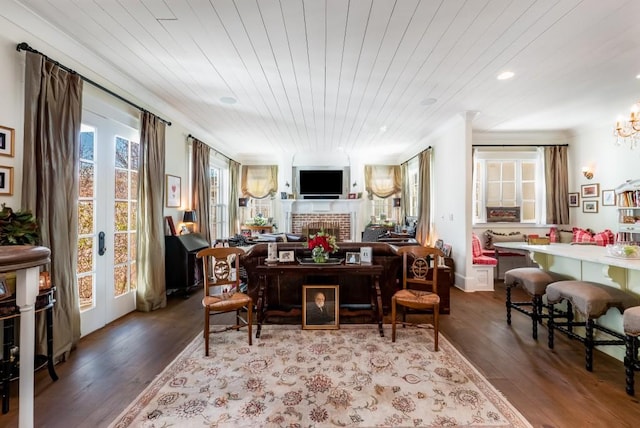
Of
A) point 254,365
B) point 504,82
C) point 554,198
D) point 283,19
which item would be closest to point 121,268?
point 254,365

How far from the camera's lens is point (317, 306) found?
11.1ft

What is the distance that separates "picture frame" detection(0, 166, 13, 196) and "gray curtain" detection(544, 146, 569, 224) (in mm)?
7842

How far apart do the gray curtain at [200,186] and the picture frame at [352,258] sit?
3184 millimetres

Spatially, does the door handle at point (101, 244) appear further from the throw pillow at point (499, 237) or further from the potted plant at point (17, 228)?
the throw pillow at point (499, 237)

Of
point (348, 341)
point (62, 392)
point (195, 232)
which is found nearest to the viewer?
point (62, 392)

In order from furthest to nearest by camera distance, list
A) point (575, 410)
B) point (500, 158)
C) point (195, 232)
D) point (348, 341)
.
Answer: point (500, 158), point (195, 232), point (348, 341), point (575, 410)

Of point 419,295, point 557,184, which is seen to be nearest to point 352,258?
point 419,295

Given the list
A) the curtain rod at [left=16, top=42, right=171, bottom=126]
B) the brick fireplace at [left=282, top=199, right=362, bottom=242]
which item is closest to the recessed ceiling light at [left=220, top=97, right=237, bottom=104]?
the curtain rod at [left=16, top=42, right=171, bottom=126]

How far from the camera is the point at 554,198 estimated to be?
6.00 metres

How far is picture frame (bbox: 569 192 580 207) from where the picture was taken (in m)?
5.89

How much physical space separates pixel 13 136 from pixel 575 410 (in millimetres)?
4505

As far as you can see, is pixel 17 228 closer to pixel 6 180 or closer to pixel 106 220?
pixel 6 180

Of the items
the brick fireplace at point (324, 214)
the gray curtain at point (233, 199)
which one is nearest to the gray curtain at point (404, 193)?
the brick fireplace at point (324, 214)

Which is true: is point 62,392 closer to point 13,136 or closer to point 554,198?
point 13,136
